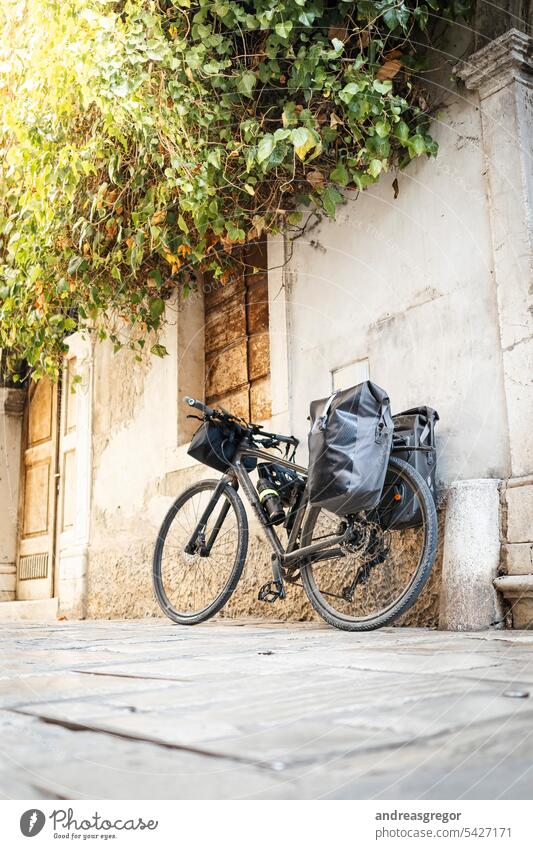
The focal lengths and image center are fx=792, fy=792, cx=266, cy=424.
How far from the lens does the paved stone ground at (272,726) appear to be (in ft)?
2.63

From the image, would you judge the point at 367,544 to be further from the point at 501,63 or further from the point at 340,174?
the point at 501,63

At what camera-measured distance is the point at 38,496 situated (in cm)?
751

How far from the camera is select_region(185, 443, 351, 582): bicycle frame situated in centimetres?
310

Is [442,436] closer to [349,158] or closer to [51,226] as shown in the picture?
[349,158]

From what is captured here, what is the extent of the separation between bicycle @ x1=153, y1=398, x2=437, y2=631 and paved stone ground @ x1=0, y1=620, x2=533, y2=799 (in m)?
0.90

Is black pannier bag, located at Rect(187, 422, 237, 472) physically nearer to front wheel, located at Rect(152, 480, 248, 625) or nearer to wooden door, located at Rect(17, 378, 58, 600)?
front wheel, located at Rect(152, 480, 248, 625)

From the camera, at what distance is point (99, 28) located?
3473 mm

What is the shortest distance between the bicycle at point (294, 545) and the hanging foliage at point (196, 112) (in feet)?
3.69

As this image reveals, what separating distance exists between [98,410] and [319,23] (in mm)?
3586

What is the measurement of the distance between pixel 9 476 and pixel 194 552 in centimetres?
461

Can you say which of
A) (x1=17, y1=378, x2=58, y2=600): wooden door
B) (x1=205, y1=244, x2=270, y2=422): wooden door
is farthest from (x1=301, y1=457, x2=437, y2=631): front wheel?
(x1=17, y1=378, x2=58, y2=600): wooden door

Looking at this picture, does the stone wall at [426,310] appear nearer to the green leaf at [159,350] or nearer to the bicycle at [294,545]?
the bicycle at [294,545]

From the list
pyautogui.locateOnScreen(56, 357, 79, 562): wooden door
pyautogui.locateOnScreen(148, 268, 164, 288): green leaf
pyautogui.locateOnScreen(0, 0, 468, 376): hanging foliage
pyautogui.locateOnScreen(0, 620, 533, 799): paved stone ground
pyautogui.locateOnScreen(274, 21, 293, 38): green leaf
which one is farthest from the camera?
pyautogui.locateOnScreen(56, 357, 79, 562): wooden door

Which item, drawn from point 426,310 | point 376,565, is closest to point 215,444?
point 376,565
